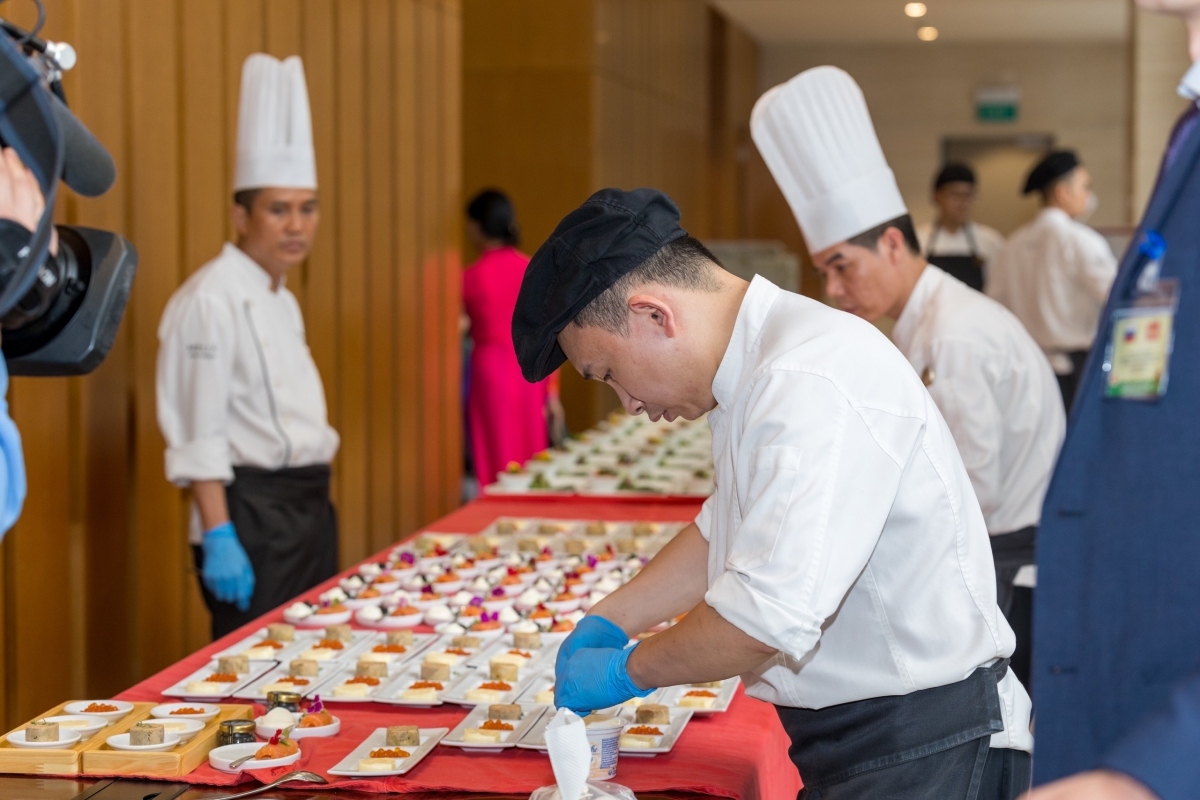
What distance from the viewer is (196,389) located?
2922 millimetres

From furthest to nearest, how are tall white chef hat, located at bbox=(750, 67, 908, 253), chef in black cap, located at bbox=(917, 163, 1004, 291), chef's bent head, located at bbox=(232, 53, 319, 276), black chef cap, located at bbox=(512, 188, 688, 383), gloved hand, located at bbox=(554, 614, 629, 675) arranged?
chef in black cap, located at bbox=(917, 163, 1004, 291), chef's bent head, located at bbox=(232, 53, 319, 276), tall white chef hat, located at bbox=(750, 67, 908, 253), gloved hand, located at bbox=(554, 614, 629, 675), black chef cap, located at bbox=(512, 188, 688, 383)

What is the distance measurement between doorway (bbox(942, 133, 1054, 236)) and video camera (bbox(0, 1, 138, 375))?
11.5m

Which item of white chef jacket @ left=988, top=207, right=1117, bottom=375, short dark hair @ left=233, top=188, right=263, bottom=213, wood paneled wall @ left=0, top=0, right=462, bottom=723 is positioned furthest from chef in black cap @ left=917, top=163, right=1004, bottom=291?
short dark hair @ left=233, top=188, right=263, bottom=213

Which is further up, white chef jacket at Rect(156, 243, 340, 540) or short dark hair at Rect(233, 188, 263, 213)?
short dark hair at Rect(233, 188, 263, 213)

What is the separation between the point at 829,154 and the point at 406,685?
141 cm

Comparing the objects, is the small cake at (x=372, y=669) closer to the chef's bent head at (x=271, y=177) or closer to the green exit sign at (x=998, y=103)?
the chef's bent head at (x=271, y=177)

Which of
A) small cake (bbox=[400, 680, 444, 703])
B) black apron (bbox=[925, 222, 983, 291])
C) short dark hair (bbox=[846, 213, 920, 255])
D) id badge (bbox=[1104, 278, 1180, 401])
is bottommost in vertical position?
small cake (bbox=[400, 680, 444, 703])

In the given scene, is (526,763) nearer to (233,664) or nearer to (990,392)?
(233,664)

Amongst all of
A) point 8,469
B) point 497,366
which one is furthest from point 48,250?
point 497,366

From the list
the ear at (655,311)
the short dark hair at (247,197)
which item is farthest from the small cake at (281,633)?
the short dark hair at (247,197)

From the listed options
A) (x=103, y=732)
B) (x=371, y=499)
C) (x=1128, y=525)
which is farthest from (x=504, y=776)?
(x=371, y=499)

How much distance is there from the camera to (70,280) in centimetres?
140

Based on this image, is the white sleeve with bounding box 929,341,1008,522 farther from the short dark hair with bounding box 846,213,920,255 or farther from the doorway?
the doorway

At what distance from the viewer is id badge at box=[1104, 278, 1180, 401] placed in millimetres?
906
